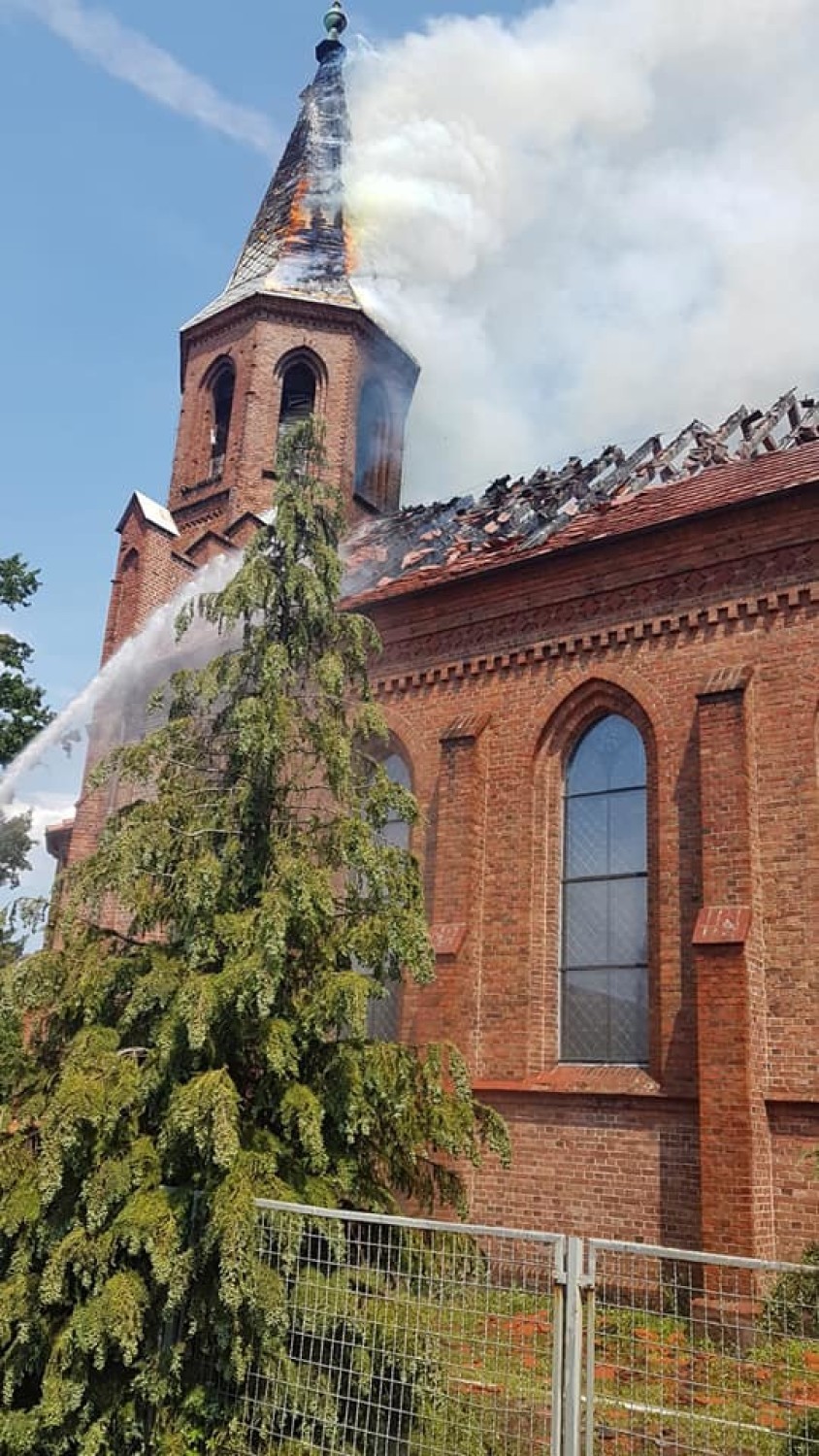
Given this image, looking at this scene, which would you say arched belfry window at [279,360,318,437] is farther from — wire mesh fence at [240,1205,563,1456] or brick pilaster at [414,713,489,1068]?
wire mesh fence at [240,1205,563,1456]

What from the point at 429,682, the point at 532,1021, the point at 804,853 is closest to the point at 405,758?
the point at 429,682

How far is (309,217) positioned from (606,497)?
12318mm

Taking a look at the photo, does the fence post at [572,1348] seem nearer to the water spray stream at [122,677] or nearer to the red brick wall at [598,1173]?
the red brick wall at [598,1173]

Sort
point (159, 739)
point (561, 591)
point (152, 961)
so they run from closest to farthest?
1. point (152, 961)
2. point (159, 739)
3. point (561, 591)

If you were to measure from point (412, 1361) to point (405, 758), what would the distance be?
9.67 meters

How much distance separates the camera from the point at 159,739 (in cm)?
844

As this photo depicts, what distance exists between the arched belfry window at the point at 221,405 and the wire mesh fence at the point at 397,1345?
18.5m

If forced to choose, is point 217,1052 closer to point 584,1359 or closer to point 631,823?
point 584,1359

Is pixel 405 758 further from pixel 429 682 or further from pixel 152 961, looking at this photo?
pixel 152 961

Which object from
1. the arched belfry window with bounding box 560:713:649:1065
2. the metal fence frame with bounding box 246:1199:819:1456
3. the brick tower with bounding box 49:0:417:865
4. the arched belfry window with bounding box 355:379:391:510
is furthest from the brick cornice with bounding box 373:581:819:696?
the arched belfry window with bounding box 355:379:391:510

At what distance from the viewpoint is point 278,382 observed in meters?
21.9

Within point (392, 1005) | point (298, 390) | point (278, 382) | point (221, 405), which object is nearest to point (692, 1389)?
point (392, 1005)

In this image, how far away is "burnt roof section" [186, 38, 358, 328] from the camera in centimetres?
2262

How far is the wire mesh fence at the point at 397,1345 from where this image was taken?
16.9ft
